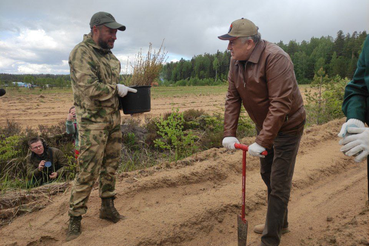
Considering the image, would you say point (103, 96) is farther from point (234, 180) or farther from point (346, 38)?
point (346, 38)

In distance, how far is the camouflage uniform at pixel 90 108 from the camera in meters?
3.07

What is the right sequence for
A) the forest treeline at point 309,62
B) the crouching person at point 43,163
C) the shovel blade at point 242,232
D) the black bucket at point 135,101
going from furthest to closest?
the forest treeline at point 309,62
the crouching person at point 43,163
the black bucket at point 135,101
the shovel blade at point 242,232

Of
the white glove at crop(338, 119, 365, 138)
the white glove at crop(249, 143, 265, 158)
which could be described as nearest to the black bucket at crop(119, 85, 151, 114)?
the white glove at crop(249, 143, 265, 158)

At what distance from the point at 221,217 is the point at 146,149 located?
305 centimetres

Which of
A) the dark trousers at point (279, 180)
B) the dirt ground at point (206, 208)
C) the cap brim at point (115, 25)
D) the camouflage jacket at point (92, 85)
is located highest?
the cap brim at point (115, 25)

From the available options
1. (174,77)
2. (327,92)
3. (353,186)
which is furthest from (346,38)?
(353,186)

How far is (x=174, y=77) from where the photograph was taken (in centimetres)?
8481

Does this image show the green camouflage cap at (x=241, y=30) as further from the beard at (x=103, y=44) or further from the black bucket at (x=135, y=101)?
the beard at (x=103, y=44)

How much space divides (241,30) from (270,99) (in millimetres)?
718

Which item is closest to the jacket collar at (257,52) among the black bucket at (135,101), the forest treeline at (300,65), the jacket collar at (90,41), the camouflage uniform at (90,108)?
the black bucket at (135,101)

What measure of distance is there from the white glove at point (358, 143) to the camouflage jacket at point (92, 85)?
2403mm

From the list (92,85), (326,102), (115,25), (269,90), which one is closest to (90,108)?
(92,85)

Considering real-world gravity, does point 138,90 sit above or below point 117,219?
above

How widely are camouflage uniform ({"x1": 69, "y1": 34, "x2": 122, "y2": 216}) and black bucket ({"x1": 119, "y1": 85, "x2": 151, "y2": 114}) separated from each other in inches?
6.6
